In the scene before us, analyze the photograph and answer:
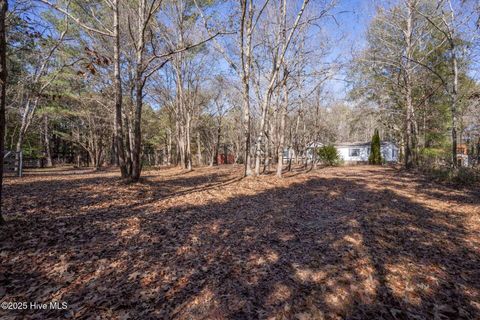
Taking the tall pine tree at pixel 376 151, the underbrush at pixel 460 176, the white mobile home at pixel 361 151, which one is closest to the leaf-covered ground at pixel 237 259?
the underbrush at pixel 460 176

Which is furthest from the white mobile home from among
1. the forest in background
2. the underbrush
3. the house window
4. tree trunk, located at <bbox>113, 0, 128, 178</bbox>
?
tree trunk, located at <bbox>113, 0, 128, 178</bbox>

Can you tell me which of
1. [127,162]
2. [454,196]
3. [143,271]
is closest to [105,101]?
[127,162]

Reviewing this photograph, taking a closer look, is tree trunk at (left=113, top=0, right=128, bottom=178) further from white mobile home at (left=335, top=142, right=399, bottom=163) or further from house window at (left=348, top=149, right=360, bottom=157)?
house window at (left=348, top=149, right=360, bottom=157)

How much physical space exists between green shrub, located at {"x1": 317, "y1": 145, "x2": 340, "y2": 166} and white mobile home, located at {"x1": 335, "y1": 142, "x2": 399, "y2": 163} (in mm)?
9110

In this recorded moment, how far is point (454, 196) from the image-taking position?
7.63 meters

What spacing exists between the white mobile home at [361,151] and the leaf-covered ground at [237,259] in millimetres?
27618

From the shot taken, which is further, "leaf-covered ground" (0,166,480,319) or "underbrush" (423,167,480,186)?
"underbrush" (423,167,480,186)

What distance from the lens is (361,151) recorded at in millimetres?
33281

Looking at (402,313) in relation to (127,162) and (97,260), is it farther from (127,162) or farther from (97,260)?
(127,162)

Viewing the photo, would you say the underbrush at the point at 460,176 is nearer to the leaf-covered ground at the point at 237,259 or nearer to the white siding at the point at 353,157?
the leaf-covered ground at the point at 237,259

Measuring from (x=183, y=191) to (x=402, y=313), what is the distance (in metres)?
6.88

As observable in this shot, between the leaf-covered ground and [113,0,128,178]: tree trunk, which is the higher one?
[113,0,128,178]: tree trunk

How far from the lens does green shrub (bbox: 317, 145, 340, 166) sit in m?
21.8

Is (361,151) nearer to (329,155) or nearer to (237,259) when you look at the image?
(329,155)
